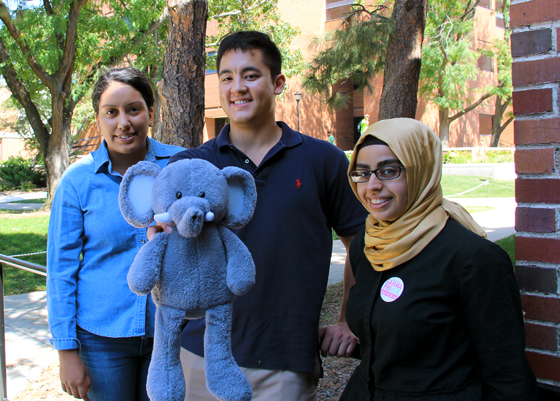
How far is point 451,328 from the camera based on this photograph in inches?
65.4

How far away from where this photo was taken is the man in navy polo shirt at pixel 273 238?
1972mm

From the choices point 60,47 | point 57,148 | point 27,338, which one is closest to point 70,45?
point 60,47

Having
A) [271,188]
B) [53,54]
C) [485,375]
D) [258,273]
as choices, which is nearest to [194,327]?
[258,273]

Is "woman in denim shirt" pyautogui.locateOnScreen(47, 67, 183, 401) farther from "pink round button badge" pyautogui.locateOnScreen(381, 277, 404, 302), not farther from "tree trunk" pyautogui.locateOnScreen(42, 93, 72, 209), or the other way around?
"tree trunk" pyautogui.locateOnScreen(42, 93, 72, 209)

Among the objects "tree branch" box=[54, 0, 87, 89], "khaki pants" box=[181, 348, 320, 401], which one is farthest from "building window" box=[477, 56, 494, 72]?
"khaki pants" box=[181, 348, 320, 401]

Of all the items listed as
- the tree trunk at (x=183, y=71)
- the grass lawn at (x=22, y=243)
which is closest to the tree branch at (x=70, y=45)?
the grass lawn at (x=22, y=243)

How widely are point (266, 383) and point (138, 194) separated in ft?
3.23

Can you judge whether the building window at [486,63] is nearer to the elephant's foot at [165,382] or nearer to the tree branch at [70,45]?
the tree branch at [70,45]

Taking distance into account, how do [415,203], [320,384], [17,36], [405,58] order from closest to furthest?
1. [415,203]
2. [320,384]
3. [405,58]
4. [17,36]

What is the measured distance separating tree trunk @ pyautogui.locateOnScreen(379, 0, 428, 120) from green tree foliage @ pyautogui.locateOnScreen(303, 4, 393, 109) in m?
0.18

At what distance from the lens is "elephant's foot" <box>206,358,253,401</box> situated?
1413 mm

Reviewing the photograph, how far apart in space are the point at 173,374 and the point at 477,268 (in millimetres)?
1032

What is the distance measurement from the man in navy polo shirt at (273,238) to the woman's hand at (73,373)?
468mm

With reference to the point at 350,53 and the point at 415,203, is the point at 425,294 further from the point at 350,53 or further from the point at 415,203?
the point at 350,53
